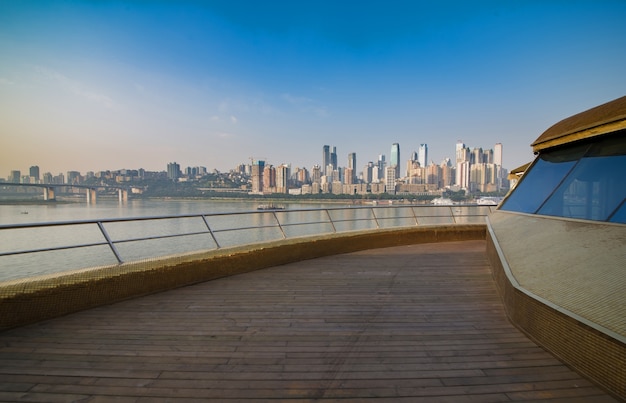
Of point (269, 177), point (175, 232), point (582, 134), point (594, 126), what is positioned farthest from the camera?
point (269, 177)

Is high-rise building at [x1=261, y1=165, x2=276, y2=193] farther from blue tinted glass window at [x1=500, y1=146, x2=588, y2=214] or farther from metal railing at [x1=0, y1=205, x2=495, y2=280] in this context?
blue tinted glass window at [x1=500, y1=146, x2=588, y2=214]

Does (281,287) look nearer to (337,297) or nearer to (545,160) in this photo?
(337,297)

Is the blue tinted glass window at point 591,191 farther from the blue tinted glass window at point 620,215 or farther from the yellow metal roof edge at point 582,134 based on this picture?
the yellow metal roof edge at point 582,134

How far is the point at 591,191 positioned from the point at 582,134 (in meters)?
1.10

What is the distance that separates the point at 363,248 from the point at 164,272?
5333 mm

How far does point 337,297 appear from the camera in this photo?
Answer: 4383 millimetres

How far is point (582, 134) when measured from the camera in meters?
5.08

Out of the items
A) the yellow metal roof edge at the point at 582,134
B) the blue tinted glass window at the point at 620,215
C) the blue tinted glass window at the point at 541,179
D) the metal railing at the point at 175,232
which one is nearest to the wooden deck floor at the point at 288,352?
the metal railing at the point at 175,232

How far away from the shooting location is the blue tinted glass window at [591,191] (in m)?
4.16

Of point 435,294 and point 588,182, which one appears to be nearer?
point 435,294


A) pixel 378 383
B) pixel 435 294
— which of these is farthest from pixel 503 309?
pixel 378 383

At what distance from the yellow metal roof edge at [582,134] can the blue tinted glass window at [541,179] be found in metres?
0.22

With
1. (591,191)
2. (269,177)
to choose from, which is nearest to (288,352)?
(591,191)

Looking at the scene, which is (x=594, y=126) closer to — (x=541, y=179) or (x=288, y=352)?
(x=541, y=179)
